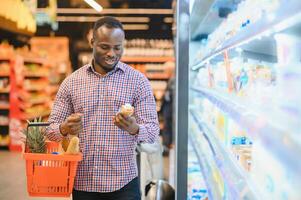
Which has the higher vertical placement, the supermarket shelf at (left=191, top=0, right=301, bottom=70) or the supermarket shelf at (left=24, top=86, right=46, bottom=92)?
the supermarket shelf at (left=191, top=0, right=301, bottom=70)

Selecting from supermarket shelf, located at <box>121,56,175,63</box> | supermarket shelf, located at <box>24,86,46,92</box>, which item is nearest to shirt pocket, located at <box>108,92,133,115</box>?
supermarket shelf, located at <box>24,86,46,92</box>

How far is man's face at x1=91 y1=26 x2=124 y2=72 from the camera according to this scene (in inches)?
87.6

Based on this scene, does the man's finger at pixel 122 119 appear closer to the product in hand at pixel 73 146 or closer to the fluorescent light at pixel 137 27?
the product in hand at pixel 73 146

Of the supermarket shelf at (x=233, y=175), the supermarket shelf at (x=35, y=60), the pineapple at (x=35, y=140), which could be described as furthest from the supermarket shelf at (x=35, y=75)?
the pineapple at (x=35, y=140)

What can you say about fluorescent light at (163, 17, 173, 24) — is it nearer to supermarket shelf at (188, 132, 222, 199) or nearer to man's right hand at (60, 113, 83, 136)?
supermarket shelf at (188, 132, 222, 199)

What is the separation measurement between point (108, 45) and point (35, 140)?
600 mm

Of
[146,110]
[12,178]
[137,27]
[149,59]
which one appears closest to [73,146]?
[146,110]

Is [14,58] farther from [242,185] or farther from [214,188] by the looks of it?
[242,185]

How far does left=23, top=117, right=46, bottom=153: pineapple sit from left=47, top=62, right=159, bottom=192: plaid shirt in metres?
0.09

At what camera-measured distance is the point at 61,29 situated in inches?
545

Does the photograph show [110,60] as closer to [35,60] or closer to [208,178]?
[208,178]

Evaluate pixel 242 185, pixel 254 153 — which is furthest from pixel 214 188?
pixel 254 153

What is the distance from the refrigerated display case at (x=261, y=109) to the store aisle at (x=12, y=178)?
3.16m

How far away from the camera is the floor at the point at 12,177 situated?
18.4ft
